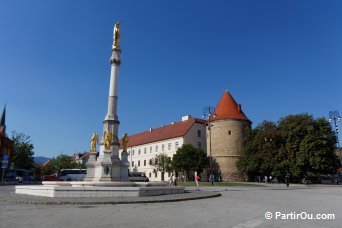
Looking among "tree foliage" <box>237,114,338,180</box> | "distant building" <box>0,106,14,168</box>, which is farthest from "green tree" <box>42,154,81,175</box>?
"tree foliage" <box>237,114,338,180</box>

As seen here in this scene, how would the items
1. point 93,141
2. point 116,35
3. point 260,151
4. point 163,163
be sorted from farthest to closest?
point 163,163 → point 260,151 → point 116,35 → point 93,141

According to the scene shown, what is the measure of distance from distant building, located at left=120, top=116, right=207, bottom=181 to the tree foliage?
1361 centimetres

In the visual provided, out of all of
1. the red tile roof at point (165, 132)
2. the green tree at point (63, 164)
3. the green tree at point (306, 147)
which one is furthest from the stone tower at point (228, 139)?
the green tree at point (63, 164)

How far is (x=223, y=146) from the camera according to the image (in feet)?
213

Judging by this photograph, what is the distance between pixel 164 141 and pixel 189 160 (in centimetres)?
1646

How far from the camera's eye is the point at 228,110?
66750mm

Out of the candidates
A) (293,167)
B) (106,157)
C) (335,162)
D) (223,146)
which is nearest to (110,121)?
(106,157)

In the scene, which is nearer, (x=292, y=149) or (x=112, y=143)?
(x=112, y=143)

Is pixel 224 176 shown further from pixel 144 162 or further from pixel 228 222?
pixel 228 222

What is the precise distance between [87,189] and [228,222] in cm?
985

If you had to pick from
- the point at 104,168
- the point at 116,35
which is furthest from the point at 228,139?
the point at 104,168

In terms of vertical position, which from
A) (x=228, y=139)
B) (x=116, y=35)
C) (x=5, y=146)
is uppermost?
(x=116, y=35)

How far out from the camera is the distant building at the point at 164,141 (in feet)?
230

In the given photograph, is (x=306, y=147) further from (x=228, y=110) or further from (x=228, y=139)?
(x=228, y=110)
